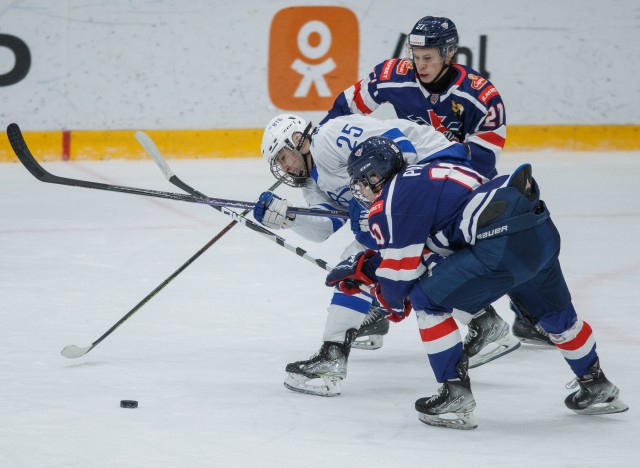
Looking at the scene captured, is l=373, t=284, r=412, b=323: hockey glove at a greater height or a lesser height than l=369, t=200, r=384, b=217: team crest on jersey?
lesser

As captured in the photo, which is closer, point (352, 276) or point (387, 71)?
point (352, 276)

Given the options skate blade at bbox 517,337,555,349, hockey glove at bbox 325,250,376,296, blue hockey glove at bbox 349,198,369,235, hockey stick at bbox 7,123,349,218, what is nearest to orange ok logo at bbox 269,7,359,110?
hockey stick at bbox 7,123,349,218

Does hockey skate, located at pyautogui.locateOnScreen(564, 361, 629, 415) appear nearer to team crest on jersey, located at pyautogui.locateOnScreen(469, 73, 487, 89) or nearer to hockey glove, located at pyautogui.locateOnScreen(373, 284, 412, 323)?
hockey glove, located at pyautogui.locateOnScreen(373, 284, 412, 323)

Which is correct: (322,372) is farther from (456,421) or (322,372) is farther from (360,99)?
(360,99)

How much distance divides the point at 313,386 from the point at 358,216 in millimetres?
530

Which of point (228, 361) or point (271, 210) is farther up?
point (271, 210)

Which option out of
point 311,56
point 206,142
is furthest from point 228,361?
point 311,56

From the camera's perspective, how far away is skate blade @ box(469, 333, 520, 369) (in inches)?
150

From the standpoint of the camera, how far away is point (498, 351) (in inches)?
151

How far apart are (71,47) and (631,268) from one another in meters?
3.80

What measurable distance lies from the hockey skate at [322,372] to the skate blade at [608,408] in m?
0.71

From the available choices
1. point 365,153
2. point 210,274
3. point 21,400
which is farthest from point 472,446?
point 210,274

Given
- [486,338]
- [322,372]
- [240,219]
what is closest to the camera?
[322,372]

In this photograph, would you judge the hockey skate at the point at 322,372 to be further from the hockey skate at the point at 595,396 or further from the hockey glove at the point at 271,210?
the hockey skate at the point at 595,396
